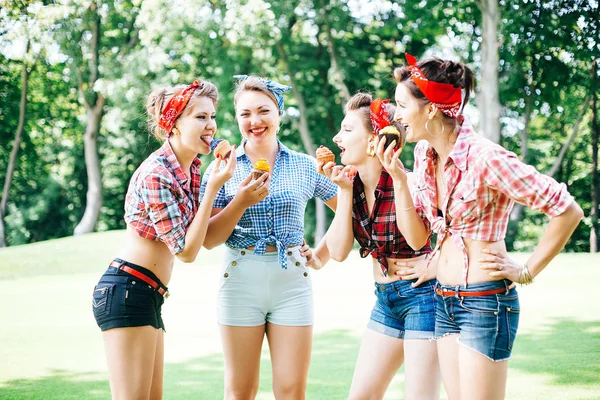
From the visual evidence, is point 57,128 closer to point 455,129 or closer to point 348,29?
point 348,29

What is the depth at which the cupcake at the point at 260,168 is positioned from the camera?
3.87m

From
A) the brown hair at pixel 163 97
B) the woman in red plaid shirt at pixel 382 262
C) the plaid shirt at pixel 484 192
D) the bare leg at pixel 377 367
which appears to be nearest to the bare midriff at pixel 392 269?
the woman in red plaid shirt at pixel 382 262

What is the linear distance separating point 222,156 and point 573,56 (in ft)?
79.5

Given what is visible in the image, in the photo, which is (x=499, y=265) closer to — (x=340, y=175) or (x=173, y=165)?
(x=340, y=175)

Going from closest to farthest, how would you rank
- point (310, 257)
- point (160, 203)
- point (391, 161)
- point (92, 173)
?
point (391, 161), point (160, 203), point (310, 257), point (92, 173)

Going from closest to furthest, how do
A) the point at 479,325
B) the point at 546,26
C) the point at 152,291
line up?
the point at 479,325, the point at 152,291, the point at 546,26

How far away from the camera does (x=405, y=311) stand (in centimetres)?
374

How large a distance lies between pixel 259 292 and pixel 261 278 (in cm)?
9

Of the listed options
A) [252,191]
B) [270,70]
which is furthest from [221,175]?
[270,70]

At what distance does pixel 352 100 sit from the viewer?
396cm

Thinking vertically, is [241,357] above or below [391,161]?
below

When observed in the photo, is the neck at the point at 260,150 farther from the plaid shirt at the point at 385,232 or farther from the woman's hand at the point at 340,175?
the plaid shirt at the point at 385,232

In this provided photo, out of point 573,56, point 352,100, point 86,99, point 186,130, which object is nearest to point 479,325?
point 352,100

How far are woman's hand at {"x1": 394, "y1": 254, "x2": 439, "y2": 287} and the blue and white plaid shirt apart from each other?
722 millimetres
